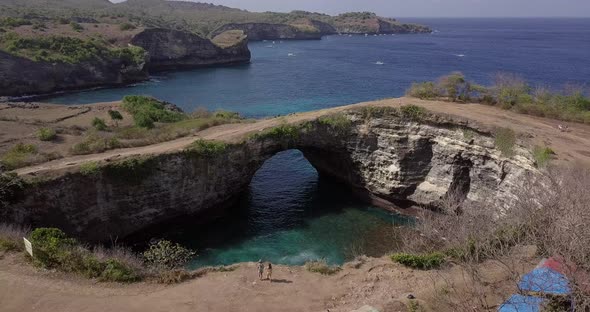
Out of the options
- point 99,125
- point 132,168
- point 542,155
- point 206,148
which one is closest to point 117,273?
point 132,168

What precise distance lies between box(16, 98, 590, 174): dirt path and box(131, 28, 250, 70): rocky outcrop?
79506 millimetres

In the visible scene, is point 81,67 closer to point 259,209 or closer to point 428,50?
point 259,209

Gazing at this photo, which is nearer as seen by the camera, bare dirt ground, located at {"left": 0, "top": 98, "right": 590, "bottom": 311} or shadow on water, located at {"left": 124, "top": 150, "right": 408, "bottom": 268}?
bare dirt ground, located at {"left": 0, "top": 98, "right": 590, "bottom": 311}

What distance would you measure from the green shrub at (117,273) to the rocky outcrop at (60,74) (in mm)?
68734

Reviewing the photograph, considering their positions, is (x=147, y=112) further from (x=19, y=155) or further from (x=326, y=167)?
(x=326, y=167)

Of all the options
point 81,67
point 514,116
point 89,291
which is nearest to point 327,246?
point 89,291

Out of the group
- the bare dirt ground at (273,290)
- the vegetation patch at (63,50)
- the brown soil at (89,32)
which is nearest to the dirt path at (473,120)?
the bare dirt ground at (273,290)

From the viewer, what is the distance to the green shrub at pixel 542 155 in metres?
29.9

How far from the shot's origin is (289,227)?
35.3 metres

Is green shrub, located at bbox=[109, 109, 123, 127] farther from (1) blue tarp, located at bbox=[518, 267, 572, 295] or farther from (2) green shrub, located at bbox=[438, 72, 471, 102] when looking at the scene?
(1) blue tarp, located at bbox=[518, 267, 572, 295]

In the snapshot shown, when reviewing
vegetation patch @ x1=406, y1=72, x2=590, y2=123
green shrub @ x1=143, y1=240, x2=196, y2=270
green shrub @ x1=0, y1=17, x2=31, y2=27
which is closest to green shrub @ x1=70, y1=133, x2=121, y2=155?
green shrub @ x1=143, y1=240, x2=196, y2=270

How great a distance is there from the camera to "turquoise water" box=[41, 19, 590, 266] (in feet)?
109

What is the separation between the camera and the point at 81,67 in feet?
287

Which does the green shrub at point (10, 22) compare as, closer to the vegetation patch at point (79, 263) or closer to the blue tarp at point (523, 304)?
the vegetation patch at point (79, 263)
